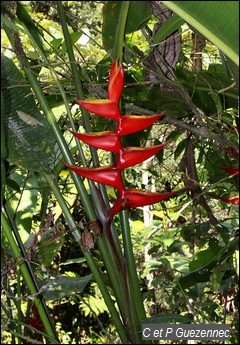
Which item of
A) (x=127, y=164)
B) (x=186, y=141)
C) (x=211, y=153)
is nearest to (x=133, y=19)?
(x=127, y=164)

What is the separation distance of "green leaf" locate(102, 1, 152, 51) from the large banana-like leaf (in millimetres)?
255

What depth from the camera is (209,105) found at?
112 cm

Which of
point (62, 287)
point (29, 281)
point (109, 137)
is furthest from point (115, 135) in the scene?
point (62, 287)

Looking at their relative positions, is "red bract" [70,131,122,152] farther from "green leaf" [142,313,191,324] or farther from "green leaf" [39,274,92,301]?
"green leaf" [39,274,92,301]

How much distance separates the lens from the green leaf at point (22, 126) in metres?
0.84

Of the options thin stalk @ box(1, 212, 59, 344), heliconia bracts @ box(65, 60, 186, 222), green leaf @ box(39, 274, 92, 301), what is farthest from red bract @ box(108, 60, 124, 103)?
green leaf @ box(39, 274, 92, 301)

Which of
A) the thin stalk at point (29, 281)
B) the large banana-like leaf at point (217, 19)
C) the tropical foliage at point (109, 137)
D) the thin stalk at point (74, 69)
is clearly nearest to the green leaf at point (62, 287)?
the tropical foliage at point (109, 137)

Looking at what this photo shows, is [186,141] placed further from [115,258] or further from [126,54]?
[115,258]

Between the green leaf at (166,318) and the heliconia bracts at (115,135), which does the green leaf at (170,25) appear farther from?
the green leaf at (166,318)

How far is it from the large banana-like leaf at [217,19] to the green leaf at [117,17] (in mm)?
255

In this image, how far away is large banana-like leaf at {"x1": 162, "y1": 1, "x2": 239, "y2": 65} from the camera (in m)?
0.48

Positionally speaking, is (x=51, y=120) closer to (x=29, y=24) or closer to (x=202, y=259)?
(x=29, y=24)

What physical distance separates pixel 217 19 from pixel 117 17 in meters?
0.31

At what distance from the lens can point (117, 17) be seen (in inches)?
31.1
